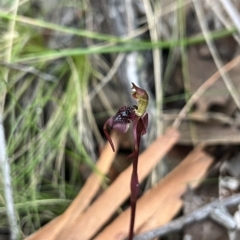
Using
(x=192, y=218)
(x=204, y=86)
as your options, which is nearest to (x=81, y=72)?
(x=204, y=86)

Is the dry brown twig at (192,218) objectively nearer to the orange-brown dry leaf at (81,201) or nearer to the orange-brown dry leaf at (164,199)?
Answer: the orange-brown dry leaf at (164,199)

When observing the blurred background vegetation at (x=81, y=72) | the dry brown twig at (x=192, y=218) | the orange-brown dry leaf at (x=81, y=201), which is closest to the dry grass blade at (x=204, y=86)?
the blurred background vegetation at (x=81, y=72)

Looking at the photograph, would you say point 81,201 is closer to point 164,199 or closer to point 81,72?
point 164,199

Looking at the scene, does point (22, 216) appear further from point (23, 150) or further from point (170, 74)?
point (170, 74)

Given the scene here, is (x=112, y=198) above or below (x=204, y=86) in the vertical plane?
below

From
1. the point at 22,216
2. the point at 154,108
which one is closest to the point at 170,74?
the point at 154,108

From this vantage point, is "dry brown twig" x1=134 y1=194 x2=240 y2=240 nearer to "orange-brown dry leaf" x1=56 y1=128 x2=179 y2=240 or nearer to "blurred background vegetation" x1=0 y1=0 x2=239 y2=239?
"orange-brown dry leaf" x1=56 y1=128 x2=179 y2=240

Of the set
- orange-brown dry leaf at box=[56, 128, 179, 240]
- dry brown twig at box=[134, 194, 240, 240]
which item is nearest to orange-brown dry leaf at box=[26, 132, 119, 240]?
orange-brown dry leaf at box=[56, 128, 179, 240]
